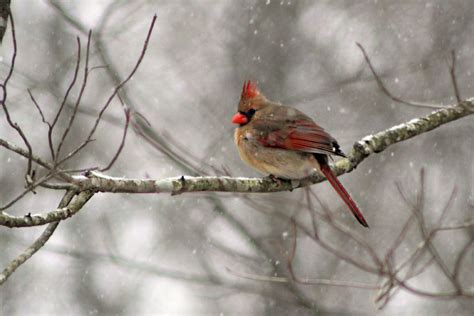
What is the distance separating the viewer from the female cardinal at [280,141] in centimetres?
452

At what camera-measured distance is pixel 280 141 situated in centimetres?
474

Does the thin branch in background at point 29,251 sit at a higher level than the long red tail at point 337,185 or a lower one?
lower

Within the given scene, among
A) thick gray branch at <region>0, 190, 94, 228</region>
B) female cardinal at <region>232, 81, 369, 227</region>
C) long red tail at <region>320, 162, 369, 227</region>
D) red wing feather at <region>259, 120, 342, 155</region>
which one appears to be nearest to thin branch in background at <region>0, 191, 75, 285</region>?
thick gray branch at <region>0, 190, 94, 228</region>

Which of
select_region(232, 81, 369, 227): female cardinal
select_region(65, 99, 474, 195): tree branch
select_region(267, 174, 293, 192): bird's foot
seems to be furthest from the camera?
select_region(232, 81, 369, 227): female cardinal

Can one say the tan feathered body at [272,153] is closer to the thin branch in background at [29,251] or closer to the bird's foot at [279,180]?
the bird's foot at [279,180]

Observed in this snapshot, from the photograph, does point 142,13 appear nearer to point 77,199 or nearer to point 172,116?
point 172,116

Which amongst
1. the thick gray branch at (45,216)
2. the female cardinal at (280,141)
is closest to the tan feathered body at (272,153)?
the female cardinal at (280,141)

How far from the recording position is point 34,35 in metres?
11.2

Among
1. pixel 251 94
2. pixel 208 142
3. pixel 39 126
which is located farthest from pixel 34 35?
pixel 251 94

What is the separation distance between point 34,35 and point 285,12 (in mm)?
4088

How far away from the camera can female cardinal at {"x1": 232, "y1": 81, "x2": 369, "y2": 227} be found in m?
4.52

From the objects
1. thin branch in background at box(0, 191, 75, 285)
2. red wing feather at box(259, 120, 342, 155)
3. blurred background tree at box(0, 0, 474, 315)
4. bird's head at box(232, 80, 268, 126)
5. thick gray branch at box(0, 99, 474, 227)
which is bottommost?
thin branch in background at box(0, 191, 75, 285)

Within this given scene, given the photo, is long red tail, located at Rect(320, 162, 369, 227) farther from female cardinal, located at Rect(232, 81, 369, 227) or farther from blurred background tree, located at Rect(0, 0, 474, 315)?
blurred background tree, located at Rect(0, 0, 474, 315)

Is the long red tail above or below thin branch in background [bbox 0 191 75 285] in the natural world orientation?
above
